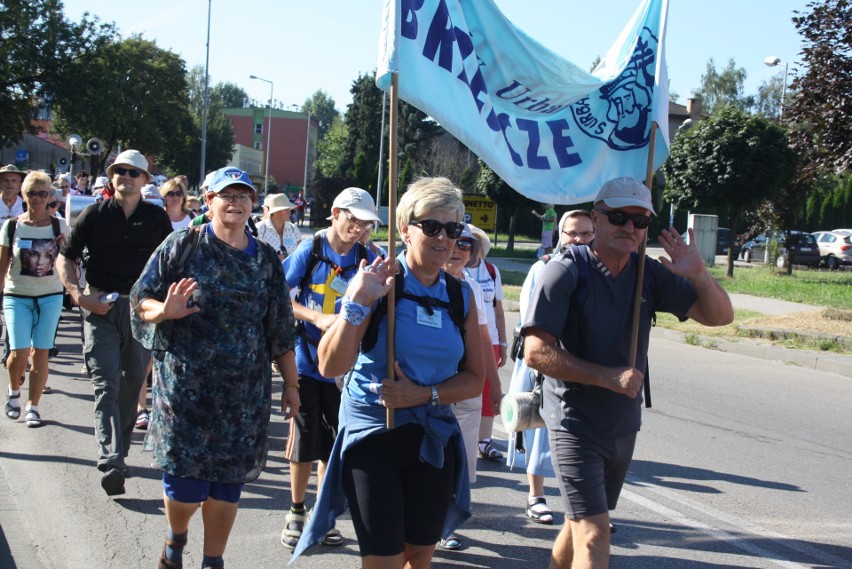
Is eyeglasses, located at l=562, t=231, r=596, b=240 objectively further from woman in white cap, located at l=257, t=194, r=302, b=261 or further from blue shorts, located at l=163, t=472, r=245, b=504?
woman in white cap, located at l=257, t=194, r=302, b=261

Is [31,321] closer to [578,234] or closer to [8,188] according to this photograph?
[8,188]

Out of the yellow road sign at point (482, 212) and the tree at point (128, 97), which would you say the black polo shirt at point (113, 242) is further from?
the tree at point (128, 97)

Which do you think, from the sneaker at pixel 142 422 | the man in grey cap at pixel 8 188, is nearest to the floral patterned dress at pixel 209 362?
the sneaker at pixel 142 422

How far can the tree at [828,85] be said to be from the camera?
1566cm

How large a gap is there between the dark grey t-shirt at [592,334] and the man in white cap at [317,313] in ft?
5.05

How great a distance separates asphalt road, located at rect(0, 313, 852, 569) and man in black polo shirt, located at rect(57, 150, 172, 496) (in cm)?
51

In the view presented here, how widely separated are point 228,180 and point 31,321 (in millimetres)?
4281

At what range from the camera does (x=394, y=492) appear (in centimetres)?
344

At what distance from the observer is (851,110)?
15.6 meters

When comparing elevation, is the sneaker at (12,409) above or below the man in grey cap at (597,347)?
below

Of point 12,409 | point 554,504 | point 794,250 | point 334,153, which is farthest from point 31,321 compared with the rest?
point 334,153

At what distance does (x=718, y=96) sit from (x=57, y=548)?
79.1 metres

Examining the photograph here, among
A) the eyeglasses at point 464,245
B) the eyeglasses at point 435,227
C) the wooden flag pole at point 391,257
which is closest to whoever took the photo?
the wooden flag pole at point 391,257

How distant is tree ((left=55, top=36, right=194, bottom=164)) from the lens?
48156mm
